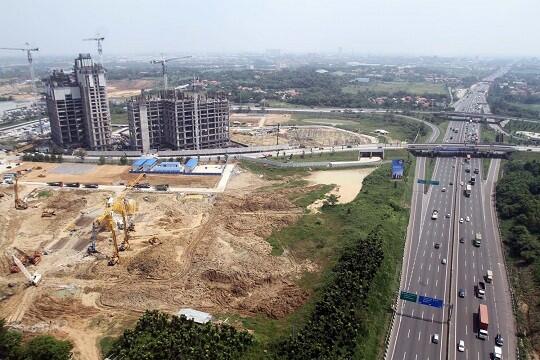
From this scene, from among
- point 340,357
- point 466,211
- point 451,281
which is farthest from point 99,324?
point 466,211

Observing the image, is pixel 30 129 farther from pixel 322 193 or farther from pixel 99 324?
pixel 99 324

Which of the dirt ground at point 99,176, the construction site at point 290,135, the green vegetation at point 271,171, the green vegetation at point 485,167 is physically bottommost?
the dirt ground at point 99,176

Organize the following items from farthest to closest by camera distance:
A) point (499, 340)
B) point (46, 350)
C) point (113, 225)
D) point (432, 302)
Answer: point (113, 225), point (432, 302), point (499, 340), point (46, 350)

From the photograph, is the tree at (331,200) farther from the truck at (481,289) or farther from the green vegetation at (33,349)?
the green vegetation at (33,349)

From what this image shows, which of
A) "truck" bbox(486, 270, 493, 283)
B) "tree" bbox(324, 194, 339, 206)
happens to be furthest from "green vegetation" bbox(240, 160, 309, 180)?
"truck" bbox(486, 270, 493, 283)

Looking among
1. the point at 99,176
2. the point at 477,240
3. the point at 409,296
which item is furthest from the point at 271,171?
the point at 409,296

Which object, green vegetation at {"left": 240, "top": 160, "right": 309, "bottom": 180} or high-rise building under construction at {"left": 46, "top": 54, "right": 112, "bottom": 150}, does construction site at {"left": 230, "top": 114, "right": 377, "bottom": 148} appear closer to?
green vegetation at {"left": 240, "top": 160, "right": 309, "bottom": 180}

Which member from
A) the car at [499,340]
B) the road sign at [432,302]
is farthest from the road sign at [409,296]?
the car at [499,340]

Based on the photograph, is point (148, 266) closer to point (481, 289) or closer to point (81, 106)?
point (481, 289)
